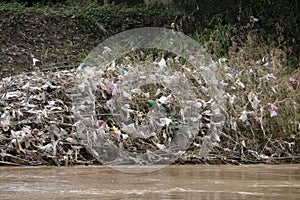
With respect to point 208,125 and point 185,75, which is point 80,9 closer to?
point 185,75

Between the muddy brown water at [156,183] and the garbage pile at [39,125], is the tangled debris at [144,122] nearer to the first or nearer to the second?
the garbage pile at [39,125]

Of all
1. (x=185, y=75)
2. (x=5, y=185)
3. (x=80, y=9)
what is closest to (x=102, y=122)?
(x=185, y=75)

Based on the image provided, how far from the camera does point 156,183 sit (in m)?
3.40

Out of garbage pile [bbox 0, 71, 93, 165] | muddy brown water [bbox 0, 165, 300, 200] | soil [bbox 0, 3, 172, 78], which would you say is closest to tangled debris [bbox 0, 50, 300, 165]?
garbage pile [bbox 0, 71, 93, 165]

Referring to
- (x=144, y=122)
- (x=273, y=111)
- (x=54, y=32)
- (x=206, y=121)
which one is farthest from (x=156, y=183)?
(x=54, y=32)

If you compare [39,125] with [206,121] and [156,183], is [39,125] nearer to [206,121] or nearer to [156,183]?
[206,121]

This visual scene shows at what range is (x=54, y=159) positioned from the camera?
4230 millimetres

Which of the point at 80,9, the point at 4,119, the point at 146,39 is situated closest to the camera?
the point at 4,119

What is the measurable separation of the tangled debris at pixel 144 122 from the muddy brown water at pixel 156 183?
24 cm

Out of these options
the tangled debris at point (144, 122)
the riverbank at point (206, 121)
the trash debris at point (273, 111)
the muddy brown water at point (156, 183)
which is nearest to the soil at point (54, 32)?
the riverbank at point (206, 121)

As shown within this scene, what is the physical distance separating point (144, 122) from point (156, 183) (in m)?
1.20

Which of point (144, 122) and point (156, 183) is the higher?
point (144, 122)

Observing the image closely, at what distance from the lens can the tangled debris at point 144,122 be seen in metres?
4.34

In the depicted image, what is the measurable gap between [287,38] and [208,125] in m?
3.10
